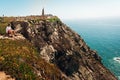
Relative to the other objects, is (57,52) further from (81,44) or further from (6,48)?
(6,48)

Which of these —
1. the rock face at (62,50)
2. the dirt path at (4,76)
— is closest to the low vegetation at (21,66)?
the dirt path at (4,76)

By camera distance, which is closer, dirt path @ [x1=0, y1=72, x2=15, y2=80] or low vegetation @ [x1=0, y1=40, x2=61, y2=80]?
dirt path @ [x1=0, y1=72, x2=15, y2=80]

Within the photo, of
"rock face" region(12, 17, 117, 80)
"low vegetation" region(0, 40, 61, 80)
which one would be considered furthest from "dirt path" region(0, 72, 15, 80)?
"rock face" region(12, 17, 117, 80)

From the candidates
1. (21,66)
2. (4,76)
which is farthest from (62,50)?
(4,76)

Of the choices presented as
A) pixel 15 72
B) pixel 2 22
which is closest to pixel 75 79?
pixel 2 22

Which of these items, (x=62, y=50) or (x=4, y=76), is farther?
(x=62, y=50)

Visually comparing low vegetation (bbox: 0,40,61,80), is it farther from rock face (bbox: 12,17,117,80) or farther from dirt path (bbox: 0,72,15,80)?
rock face (bbox: 12,17,117,80)

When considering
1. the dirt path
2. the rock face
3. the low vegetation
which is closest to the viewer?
the dirt path

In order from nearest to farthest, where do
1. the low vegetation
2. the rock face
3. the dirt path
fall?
the dirt path
the low vegetation
the rock face

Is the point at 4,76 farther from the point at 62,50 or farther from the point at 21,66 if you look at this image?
the point at 62,50
